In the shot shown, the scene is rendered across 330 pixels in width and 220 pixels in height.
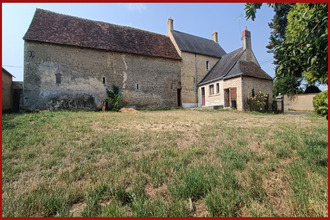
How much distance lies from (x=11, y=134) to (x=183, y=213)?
223 inches

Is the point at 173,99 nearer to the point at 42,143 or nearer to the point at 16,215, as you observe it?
the point at 42,143

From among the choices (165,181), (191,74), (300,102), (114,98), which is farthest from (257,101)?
(165,181)

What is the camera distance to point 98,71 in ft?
48.9

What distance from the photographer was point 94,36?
15.4 metres

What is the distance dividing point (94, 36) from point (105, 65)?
10.3 ft

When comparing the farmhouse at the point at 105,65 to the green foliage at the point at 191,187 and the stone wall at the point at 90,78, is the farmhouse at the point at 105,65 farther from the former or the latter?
the green foliage at the point at 191,187

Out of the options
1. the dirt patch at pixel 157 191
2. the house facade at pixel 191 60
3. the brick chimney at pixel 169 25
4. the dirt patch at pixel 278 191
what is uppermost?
the brick chimney at pixel 169 25

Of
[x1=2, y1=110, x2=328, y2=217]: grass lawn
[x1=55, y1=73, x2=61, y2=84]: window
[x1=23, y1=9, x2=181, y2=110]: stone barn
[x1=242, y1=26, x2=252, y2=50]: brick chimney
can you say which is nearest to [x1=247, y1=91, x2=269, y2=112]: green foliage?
[x1=242, y1=26, x2=252, y2=50]: brick chimney

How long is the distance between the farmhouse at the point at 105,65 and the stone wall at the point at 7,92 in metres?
3.11

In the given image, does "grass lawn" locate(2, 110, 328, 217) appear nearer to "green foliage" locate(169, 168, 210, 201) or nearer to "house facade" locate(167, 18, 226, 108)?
"green foliage" locate(169, 168, 210, 201)

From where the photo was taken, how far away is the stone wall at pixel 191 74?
1920 centimetres

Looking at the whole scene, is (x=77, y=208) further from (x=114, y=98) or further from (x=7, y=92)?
(x=7, y=92)

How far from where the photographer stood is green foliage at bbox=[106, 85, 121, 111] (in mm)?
14494

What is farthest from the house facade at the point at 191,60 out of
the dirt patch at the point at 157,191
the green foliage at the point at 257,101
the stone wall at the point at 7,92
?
the dirt patch at the point at 157,191
